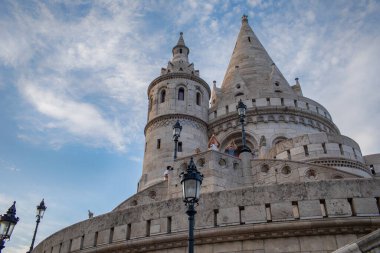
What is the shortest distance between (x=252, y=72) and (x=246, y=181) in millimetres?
15064

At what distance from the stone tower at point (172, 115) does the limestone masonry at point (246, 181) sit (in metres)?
0.07

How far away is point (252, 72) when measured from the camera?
2747cm

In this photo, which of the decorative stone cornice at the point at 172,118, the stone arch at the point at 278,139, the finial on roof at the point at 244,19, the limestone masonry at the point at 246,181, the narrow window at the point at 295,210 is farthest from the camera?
the finial on roof at the point at 244,19

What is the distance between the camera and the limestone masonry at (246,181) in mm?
8250

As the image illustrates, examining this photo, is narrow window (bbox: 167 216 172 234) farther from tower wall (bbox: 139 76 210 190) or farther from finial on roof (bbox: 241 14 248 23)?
finial on roof (bbox: 241 14 248 23)

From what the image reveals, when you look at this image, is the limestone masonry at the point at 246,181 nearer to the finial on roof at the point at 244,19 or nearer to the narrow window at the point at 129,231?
the narrow window at the point at 129,231

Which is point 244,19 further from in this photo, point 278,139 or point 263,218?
point 263,218

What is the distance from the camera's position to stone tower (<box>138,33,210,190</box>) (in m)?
20.6

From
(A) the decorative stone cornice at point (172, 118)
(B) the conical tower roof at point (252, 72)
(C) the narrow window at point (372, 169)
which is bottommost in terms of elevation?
(C) the narrow window at point (372, 169)

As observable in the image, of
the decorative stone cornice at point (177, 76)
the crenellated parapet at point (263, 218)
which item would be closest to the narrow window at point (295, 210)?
the crenellated parapet at point (263, 218)

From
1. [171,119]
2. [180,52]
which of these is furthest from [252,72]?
[171,119]

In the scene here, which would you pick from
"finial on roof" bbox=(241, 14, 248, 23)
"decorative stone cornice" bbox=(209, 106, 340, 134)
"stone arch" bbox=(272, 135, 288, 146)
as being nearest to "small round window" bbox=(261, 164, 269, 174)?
"stone arch" bbox=(272, 135, 288, 146)

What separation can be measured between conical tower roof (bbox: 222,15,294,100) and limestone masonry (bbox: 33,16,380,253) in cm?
13

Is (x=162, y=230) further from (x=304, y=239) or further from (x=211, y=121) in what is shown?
(x=211, y=121)
